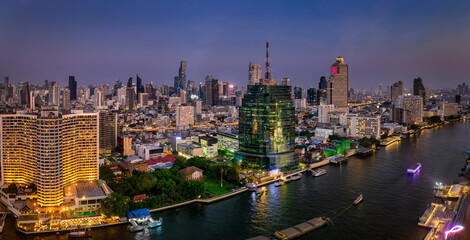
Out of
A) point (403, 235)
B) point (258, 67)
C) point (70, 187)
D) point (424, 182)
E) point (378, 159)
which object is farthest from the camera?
point (258, 67)

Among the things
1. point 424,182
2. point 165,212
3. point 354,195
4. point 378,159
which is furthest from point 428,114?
point 165,212

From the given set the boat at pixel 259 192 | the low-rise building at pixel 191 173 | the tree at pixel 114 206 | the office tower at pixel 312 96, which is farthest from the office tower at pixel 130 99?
the tree at pixel 114 206

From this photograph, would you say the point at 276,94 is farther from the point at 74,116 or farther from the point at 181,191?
the point at 74,116

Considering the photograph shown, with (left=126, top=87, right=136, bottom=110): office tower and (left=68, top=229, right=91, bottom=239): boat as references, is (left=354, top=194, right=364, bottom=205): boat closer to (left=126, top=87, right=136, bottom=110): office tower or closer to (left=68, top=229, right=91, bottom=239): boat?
(left=68, top=229, right=91, bottom=239): boat

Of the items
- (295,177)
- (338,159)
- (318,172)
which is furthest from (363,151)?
(295,177)

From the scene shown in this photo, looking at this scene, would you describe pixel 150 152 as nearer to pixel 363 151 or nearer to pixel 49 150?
pixel 49 150

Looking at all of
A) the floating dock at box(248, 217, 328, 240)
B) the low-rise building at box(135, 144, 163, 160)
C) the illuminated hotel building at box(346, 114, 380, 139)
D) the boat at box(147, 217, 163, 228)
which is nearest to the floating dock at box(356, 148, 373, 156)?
the illuminated hotel building at box(346, 114, 380, 139)
